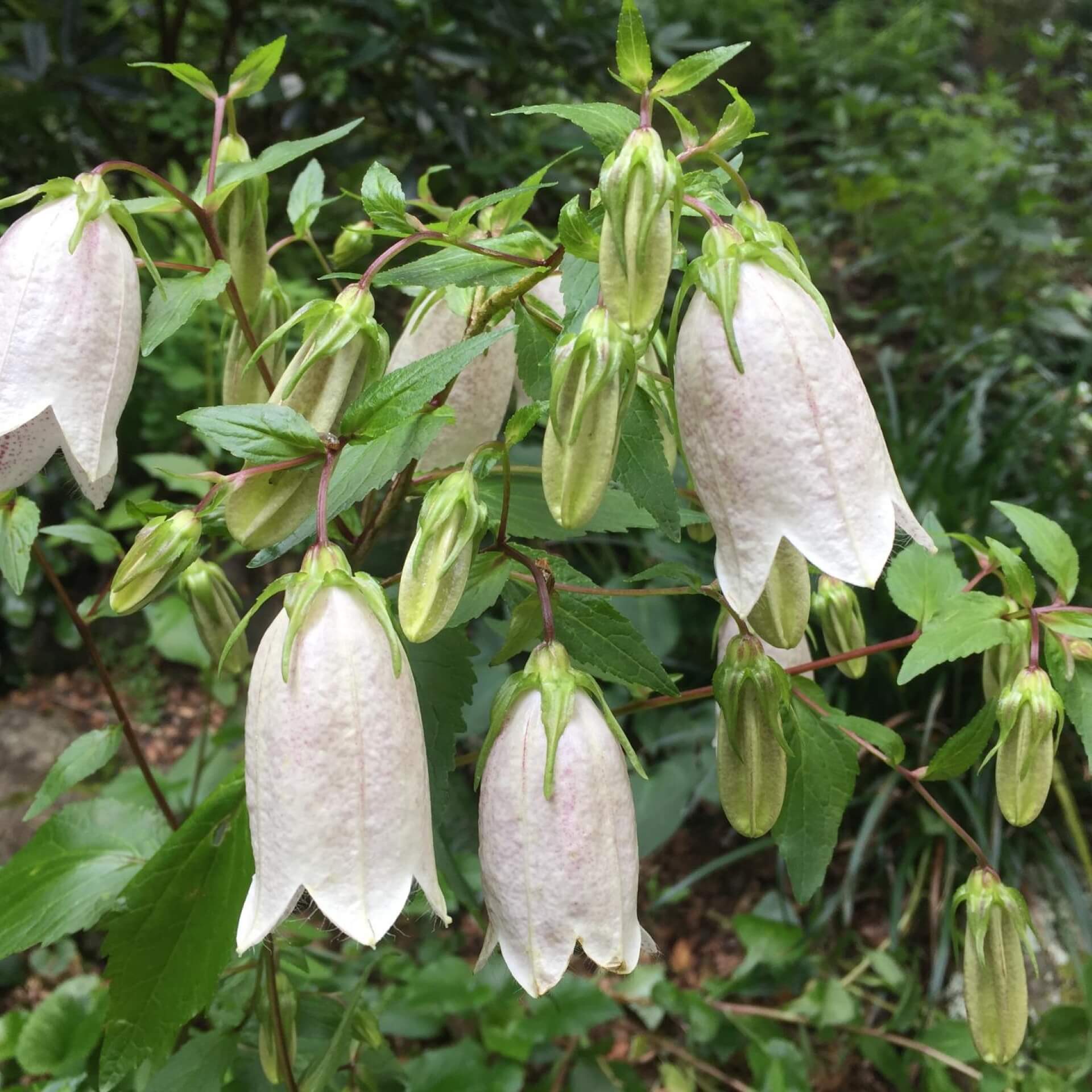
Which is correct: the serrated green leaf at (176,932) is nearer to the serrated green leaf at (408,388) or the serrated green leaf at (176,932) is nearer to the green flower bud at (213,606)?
the green flower bud at (213,606)

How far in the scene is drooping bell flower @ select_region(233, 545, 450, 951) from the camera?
662mm

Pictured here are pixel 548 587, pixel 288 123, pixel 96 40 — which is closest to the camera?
pixel 548 587

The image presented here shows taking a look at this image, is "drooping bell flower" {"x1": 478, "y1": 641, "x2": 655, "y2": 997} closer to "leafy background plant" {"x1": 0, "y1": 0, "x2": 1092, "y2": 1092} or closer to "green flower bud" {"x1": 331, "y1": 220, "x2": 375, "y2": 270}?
"leafy background plant" {"x1": 0, "y1": 0, "x2": 1092, "y2": 1092}

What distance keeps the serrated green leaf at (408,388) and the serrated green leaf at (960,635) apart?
0.48 m

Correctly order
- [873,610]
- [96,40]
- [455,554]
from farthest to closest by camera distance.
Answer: [96,40] → [873,610] → [455,554]

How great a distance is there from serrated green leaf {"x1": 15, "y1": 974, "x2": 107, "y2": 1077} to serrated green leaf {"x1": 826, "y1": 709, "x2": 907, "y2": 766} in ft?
3.85

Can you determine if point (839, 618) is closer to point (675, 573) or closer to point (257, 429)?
point (675, 573)

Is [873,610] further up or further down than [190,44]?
further down

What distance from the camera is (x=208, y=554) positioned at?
2.89 metres

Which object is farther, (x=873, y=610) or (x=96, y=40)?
(x=96, y=40)

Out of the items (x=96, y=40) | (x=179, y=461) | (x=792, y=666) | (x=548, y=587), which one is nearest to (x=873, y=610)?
(x=792, y=666)

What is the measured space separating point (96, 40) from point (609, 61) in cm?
156

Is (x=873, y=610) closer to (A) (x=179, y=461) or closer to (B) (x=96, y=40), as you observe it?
(A) (x=179, y=461)

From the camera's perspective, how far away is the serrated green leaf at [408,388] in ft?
2.28
